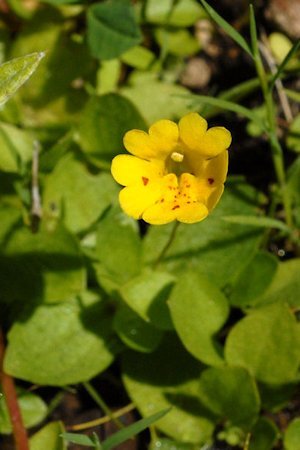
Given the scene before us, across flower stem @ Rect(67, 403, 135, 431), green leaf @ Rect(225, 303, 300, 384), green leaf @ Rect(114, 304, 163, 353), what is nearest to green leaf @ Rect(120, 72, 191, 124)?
green leaf @ Rect(114, 304, 163, 353)

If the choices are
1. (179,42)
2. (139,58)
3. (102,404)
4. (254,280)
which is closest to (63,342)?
(102,404)

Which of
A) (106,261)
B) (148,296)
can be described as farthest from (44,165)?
(148,296)

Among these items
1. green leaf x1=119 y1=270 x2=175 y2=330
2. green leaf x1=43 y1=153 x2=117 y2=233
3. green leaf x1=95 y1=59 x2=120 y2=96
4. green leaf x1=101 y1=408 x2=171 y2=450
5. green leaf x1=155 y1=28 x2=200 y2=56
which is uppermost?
green leaf x1=95 y1=59 x2=120 y2=96

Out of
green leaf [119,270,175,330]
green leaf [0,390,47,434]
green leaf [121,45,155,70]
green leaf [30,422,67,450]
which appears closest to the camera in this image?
green leaf [30,422,67,450]

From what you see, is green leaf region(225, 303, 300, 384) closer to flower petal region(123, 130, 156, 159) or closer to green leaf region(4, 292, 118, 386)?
green leaf region(4, 292, 118, 386)

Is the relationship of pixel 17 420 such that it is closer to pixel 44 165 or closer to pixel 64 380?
pixel 64 380

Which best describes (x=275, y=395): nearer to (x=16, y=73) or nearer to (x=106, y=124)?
(x=106, y=124)

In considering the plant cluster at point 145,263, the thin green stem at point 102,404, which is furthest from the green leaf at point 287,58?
the thin green stem at point 102,404
